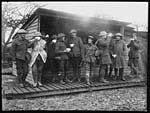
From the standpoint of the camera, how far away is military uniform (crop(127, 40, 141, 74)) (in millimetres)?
8844

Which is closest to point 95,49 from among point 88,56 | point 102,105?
point 88,56

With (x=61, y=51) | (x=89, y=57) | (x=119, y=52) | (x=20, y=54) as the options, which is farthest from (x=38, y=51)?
(x=119, y=52)

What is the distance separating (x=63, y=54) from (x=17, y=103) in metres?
2.53

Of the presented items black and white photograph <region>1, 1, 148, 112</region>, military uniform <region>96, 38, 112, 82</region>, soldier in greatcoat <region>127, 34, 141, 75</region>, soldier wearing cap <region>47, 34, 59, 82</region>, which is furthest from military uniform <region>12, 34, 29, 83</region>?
soldier in greatcoat <region>127, 34, 141, 75</region>

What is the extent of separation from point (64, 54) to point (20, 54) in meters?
1.62

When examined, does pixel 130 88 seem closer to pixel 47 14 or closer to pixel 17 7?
pixel 47 14

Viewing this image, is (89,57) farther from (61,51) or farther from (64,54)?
(61,51)

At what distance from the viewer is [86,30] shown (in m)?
9.52

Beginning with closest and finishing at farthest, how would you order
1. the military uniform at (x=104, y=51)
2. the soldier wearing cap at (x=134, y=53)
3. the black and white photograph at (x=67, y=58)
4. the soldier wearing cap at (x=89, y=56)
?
the black and white photograph at (x=67, y=58)
the soldier wearing cap at (x=89, y=56)
the military uniform at (x=104, y=51)
the soldier wearing cap at (x=134, y=53)

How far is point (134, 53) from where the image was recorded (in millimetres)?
8961

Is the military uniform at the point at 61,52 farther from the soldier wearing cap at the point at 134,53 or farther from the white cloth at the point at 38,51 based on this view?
the soldier wearing cap at the point at 134,53

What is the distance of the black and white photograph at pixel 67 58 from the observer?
6.00 m

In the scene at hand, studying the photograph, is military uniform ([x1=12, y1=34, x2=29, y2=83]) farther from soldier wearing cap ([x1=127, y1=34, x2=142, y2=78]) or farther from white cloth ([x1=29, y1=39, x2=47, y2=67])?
soldier wearing cap ([x1=127, y1=34, x2=142, y2=78])

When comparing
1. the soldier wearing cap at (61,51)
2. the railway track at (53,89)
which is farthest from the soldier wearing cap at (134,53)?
the soldier wearing cap at (61,51)
